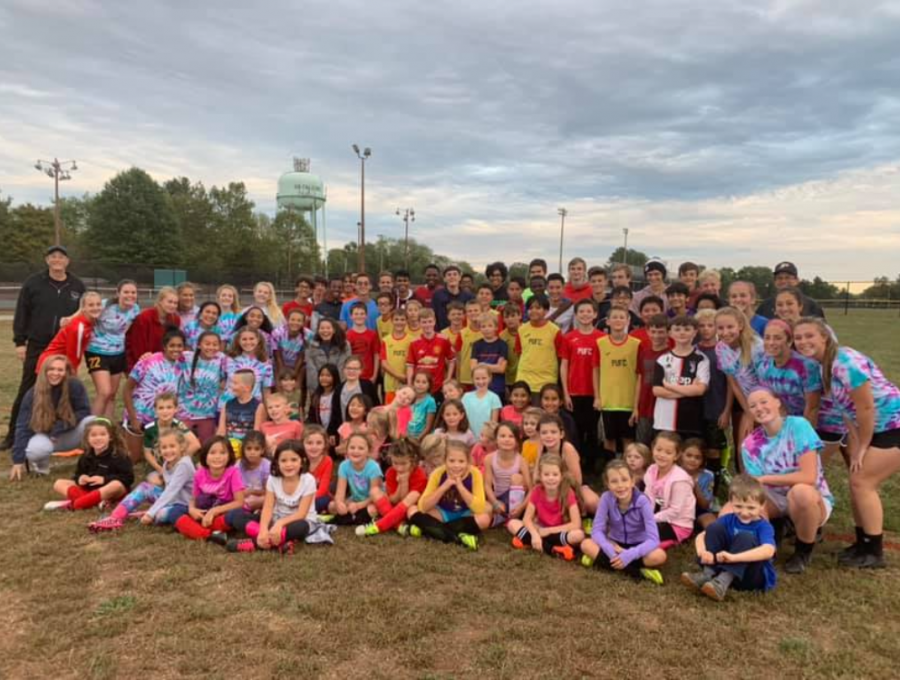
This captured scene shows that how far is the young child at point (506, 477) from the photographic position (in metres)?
5.01

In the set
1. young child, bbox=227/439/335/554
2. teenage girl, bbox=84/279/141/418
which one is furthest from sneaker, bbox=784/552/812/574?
teenage girl, bbox=84/279/141/418

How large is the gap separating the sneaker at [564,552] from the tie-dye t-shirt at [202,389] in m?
3.90

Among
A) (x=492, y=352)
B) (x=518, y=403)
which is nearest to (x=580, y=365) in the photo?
(x=518, y=403)

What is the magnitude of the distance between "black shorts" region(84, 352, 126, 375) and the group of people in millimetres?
21

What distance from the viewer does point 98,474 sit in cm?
534

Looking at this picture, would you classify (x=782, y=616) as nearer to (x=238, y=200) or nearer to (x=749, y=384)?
(x=749, y=384)

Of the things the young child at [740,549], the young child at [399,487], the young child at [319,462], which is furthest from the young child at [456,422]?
the young child at [740,549]

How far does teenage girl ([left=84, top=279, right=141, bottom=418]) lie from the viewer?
262 inches

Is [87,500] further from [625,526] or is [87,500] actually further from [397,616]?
[625,526]

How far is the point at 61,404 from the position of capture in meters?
6.19

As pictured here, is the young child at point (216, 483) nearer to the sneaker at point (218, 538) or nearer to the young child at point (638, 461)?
the sneaker at point (218, 538)

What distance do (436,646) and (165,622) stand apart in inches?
59.8

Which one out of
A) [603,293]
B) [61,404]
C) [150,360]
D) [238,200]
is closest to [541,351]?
[603,293]

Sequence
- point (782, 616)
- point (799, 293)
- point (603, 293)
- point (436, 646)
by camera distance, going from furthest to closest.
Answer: point (603, 293) → point (799, 293) → point (782, 616) → point (436, 646)
